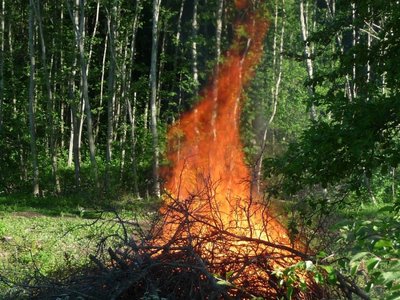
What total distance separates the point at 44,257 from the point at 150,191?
44.7 ft

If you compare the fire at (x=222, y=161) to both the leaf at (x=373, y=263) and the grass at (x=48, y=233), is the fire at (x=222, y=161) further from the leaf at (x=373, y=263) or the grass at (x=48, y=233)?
the leaf at (x=373, y=263)

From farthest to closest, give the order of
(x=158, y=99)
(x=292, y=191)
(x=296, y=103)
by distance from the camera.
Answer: (x=296, y=103) → (x=158, y=99) → (x=292, y=191)

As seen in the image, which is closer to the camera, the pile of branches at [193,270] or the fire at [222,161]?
the pile of branches at [193,270]

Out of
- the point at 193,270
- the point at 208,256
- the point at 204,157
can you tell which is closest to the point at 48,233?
the point at 204,157

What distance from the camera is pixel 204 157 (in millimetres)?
24516

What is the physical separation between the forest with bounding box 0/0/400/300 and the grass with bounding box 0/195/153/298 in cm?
9

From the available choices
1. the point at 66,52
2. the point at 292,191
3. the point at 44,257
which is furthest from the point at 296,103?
the point at 292,191

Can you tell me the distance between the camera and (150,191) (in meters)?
26.0

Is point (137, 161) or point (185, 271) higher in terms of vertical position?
point (185, 271)

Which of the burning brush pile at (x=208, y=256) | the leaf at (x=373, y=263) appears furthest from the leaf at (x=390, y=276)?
the burning brush pile at (x=208, y=256)

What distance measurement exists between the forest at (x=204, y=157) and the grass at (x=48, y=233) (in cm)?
9

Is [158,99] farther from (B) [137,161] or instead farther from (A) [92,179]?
(A) [92,179]

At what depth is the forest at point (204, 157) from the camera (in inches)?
234

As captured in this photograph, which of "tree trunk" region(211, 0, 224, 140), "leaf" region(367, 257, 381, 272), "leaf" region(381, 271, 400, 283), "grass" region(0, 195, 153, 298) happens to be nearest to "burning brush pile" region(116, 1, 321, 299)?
"grass" region(0, 195, 153, 298)
